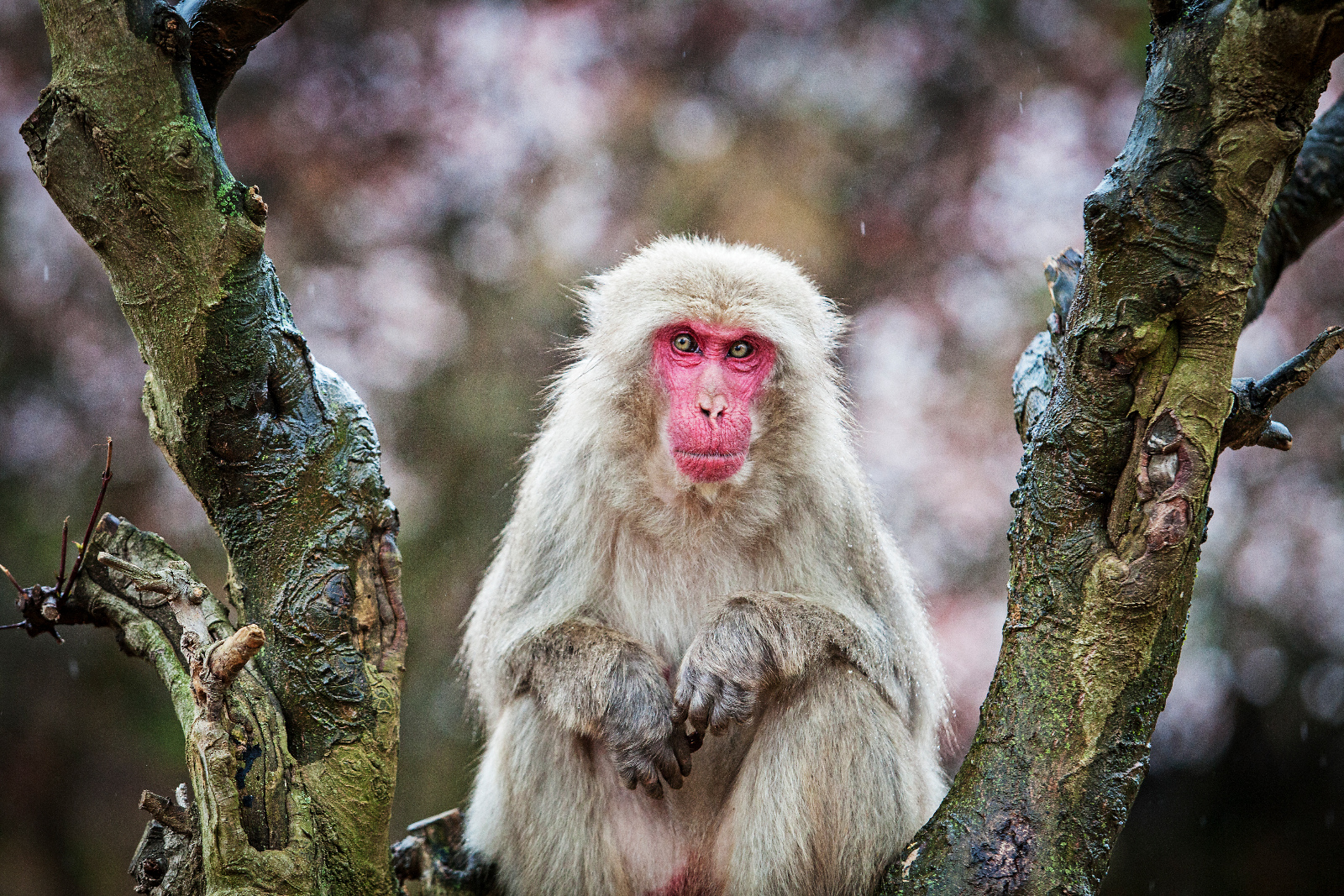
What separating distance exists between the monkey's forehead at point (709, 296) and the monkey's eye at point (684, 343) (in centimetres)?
5

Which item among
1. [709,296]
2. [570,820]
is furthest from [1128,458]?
[570,820]

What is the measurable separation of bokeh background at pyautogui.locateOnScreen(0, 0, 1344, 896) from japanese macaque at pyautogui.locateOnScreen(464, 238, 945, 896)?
8.77 ft

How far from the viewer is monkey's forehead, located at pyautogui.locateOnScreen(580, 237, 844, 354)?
11.0ft


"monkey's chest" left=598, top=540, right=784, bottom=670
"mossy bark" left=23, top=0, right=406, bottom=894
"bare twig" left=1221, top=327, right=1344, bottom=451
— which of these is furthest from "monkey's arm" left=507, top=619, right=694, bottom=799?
"bare twig" left=1221, top=327, right=1344, bottom=451

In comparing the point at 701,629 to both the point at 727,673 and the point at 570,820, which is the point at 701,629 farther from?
the point at 570,820

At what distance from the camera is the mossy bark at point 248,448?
2414 millimetres

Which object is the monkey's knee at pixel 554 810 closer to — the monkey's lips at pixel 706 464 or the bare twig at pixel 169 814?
the monkey's lips at pixel 706 464

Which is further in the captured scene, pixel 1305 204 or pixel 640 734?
pixel 1305 204

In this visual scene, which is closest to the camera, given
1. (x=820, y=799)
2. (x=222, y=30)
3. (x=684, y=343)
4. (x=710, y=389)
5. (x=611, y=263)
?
(x=222, y=30)

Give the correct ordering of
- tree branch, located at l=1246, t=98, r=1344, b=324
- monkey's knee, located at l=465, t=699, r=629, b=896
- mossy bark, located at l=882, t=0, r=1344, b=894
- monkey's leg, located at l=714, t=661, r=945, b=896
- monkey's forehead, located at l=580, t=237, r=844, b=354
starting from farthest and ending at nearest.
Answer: tree branch, located at l=1246, t=98, r=1344, b=324 < monkey's forehead, located at l=580, t=237, r=844, b=354 < monkey's knee, located at l=465, t=699, r=629, b=896 < monkey's leg, located at l=714, t=661, r=945, b=896 < mossy bark, located at l=882, t=0, r=1344, b=894

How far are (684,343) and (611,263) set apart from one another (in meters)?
3.57

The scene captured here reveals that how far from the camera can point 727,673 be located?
3.01 metres

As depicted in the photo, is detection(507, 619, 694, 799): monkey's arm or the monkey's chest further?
the monkey's chest

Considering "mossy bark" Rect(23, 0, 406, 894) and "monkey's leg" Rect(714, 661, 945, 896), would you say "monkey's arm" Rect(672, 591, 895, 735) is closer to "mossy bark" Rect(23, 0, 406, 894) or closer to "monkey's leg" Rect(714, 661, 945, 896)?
"monkey's leg" Rect(714, 661, 945, 896)
